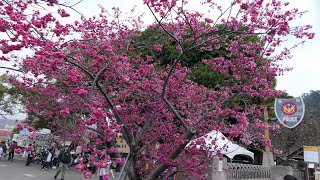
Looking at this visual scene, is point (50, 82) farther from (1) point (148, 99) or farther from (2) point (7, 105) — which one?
(2) point (7, 105)

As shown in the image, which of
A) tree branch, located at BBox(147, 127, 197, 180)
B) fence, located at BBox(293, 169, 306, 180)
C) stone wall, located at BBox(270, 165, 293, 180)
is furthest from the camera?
fence, located at BBox(293, 169, 306, 180)

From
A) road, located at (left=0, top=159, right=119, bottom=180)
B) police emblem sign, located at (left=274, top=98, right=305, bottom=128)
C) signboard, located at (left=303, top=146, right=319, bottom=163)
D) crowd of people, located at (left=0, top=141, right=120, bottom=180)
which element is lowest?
road, located at (left=0, top=159, right=119, bottom=180)

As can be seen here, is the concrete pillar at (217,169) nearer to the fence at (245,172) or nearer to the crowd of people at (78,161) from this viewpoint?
the fence at (245,172)

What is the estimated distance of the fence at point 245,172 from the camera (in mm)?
10258

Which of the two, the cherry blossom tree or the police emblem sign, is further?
the police emblem sign

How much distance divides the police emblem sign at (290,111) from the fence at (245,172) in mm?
2070

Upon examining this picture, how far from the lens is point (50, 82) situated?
23.6ft

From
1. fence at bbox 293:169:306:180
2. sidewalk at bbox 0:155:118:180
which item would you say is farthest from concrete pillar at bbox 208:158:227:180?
sidewalk at bbox 0:155:118:180

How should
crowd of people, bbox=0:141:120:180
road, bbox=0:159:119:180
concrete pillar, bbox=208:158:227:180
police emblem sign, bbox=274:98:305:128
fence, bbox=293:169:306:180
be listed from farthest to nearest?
1. fence, bbox=293:169:306:180
2. road, bbox=0:159:119:180
3. police emblem sign, bbox=274:98:305:128
4. concrete pillar, bbox=208:158:227:180
5. crowd of people, bbox=0:141:120:180

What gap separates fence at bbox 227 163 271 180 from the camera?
1026 centimetres

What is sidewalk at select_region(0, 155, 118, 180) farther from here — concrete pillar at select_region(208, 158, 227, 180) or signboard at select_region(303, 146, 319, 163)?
signboard at select_region(303, 146, 319, 163)

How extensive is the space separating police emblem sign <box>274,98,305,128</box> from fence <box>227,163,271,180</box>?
207 centimetres

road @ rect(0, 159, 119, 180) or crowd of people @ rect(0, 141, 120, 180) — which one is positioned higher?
crowd of people @ rect(0, 141, 120, 180)

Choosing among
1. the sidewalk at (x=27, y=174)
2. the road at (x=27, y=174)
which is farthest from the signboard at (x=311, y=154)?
the road at (x=27, y=174)
